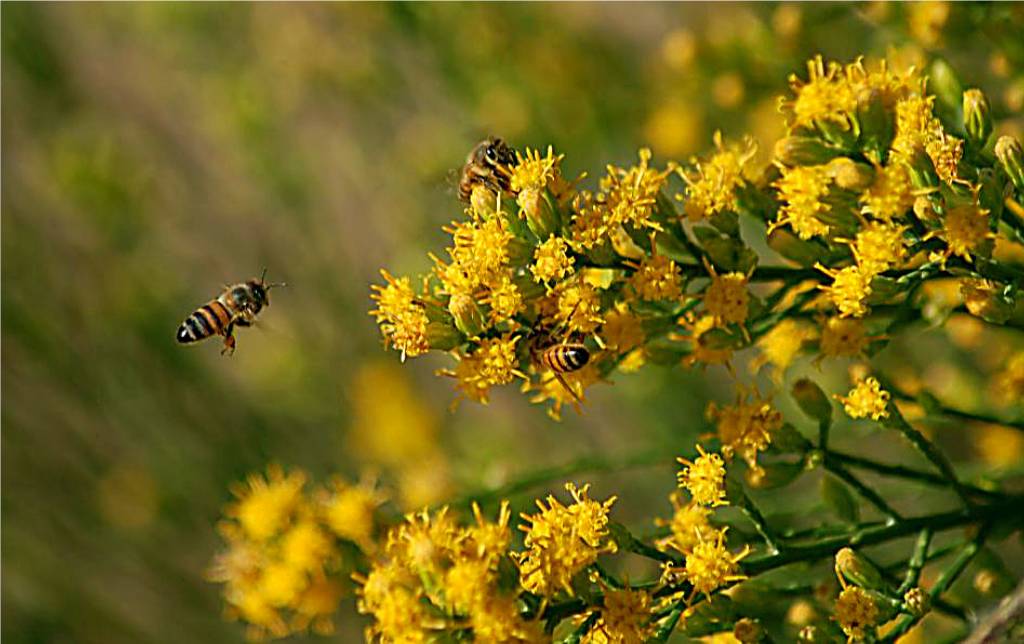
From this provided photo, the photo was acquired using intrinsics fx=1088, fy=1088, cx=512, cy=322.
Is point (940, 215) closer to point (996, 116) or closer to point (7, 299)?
point (996, 116)

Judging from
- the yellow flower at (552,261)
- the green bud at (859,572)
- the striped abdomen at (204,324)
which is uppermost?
the striped abdomen at (204,324)

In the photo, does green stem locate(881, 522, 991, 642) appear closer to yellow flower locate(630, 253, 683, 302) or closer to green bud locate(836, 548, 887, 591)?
green bud locate(836, 548, 887, 591)

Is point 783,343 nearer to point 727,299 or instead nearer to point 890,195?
point 727,299

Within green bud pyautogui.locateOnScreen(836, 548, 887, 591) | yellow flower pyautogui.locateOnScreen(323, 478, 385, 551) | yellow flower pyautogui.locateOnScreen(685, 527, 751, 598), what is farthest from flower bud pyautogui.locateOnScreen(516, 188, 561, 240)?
yellow flower pyautogui.locateOnScreen(323, 478, 385, 551)

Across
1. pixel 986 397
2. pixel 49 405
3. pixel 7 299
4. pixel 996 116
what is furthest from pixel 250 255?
pixel 996 116

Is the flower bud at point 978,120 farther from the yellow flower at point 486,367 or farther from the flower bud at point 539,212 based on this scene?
the yellow flower at point 486,367

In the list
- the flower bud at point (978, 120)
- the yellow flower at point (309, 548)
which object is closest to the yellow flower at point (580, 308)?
the flower bud at point (978, 120)
